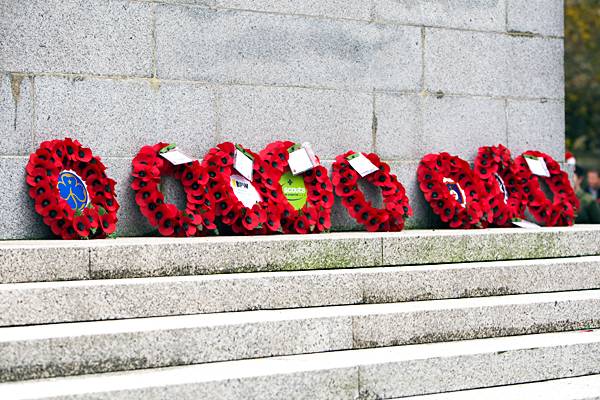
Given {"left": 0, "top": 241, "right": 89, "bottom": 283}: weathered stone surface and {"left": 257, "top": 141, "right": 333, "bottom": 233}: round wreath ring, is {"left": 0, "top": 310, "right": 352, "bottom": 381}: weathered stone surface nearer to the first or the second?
{"left": 0, "top": 241, "right": 89, "bottom": 283}: weathered stone surface

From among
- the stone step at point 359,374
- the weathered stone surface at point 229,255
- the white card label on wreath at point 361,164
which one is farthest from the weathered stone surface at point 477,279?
the white card label on wreath at point 361,164

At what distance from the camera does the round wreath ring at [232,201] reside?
7.32 m

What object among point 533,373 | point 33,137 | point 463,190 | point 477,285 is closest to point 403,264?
point 477,285

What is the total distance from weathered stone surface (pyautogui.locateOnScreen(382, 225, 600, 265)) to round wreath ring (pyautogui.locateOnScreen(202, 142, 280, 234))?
0.93 meters

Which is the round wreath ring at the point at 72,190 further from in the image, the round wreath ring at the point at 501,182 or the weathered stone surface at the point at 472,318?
the round wreath ring at the point at 501,182

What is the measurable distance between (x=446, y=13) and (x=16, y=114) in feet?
13.2

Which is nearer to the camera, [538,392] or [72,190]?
[538,392]

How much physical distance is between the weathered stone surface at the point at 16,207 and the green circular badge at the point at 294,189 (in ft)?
6.47

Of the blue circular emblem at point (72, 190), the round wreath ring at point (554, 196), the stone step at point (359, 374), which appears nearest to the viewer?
the stone step at point (359, 374)

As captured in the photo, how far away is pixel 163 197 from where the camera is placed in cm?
735

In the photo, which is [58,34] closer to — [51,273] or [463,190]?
[51,273]

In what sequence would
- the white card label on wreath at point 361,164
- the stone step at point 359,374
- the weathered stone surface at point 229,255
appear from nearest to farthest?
the stone step at point 359,374
the weathered stone surface at point 229,255
the white card label on wreath at point 361,164

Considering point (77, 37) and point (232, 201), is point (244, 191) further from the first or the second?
point (77, 37)

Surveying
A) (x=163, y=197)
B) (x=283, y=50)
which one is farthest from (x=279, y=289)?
(x=283, y=50)
